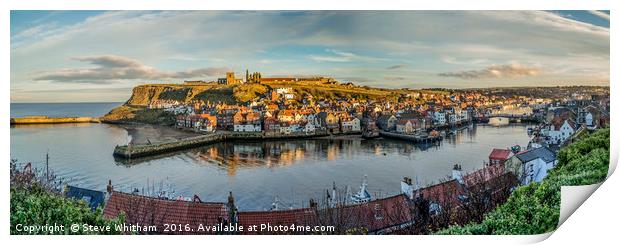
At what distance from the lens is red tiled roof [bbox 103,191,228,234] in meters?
6.50

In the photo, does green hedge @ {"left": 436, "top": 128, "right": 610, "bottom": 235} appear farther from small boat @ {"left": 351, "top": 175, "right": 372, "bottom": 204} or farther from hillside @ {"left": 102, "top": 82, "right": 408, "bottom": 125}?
hillside @ {"left": 102, "top": 82, "right": 408, "bottom": 125}

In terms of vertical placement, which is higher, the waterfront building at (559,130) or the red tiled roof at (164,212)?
the waterfront building at (559,130)

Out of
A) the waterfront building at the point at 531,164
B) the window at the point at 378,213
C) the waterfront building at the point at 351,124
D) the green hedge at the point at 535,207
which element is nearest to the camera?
the green hedge at the point at 535,207

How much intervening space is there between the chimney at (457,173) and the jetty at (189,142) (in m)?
1.52

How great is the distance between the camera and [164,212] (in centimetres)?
656

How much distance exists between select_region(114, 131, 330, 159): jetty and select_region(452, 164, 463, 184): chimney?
152 cm

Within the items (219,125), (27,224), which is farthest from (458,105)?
(27,224)

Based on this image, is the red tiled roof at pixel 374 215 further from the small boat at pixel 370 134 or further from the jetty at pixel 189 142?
the jetty at pixel 189 142

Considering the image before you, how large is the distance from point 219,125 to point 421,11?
2713mm

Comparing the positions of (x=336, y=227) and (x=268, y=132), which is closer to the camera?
(x=336, y=227)

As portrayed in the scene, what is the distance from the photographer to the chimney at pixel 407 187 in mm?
6969

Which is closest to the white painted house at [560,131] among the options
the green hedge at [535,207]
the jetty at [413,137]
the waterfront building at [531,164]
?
the waterfront building at [531,164]

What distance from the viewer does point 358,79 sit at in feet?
23.3

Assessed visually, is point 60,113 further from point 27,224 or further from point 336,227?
point 336,227
